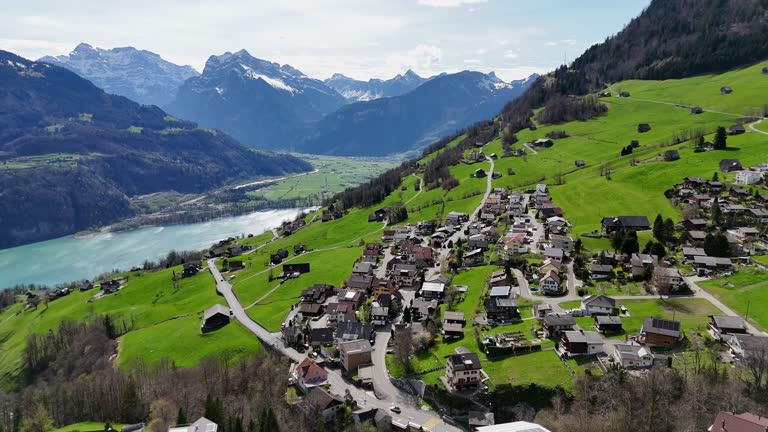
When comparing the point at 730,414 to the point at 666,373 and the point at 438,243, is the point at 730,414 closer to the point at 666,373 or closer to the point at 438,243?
the point at 666,373

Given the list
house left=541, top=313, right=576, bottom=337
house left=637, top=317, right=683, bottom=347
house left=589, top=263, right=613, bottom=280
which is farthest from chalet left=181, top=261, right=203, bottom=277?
house left=637, top=317, right=683, bottom=347

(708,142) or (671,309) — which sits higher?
(708,142)

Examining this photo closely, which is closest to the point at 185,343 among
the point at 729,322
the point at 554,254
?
the point at 554,254

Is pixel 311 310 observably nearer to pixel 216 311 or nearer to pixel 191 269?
pixel 216 311

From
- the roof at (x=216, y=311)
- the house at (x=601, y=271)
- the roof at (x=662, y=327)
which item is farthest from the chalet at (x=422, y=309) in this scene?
the roof at (x=216, y=311)

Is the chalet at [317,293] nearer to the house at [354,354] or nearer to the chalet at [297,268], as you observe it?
the chalet at [297,268]

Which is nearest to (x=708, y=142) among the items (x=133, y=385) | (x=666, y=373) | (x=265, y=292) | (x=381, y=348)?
(x=666, y=373)

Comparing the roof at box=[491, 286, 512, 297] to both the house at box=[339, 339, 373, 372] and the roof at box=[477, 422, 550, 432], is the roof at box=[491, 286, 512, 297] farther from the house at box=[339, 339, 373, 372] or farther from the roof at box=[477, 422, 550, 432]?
the roof at box=[477, 422, 550, 432]
